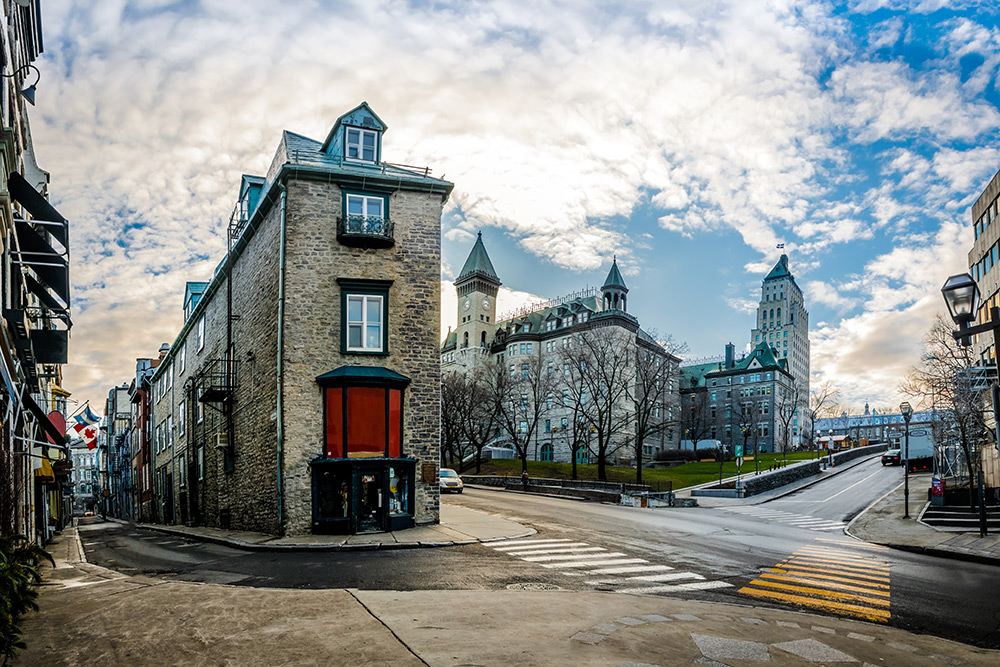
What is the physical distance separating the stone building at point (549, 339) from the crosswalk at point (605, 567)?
205ft

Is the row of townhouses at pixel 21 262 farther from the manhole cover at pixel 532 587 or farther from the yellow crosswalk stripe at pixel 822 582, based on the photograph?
the yellow crosswalk stripe at pixel 822 582

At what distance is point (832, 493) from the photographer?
155 feet

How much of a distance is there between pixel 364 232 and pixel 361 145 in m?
3.93

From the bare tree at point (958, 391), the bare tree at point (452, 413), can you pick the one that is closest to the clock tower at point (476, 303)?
the bare tree at point (452, 413)

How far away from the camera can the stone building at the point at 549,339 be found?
302 feet

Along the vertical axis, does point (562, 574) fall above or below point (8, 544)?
below

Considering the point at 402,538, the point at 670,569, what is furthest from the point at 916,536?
the point at 402,538

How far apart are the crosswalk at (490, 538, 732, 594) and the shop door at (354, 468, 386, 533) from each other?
460cm

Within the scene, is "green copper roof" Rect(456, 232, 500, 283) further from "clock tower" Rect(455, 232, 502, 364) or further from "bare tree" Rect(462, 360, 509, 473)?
"bare tree" Rect(462, 360, 509, 473)

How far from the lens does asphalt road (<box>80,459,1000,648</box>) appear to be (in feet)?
38.2

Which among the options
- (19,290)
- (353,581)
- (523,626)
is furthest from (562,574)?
(19,290)

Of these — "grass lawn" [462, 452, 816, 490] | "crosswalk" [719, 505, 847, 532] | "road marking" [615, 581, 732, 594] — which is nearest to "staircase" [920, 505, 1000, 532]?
"crosswalk" [719, 505, 847, 532]

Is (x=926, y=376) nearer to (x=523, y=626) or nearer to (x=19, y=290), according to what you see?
(x=523, y=626)

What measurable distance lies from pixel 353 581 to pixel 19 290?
48.7 ft
